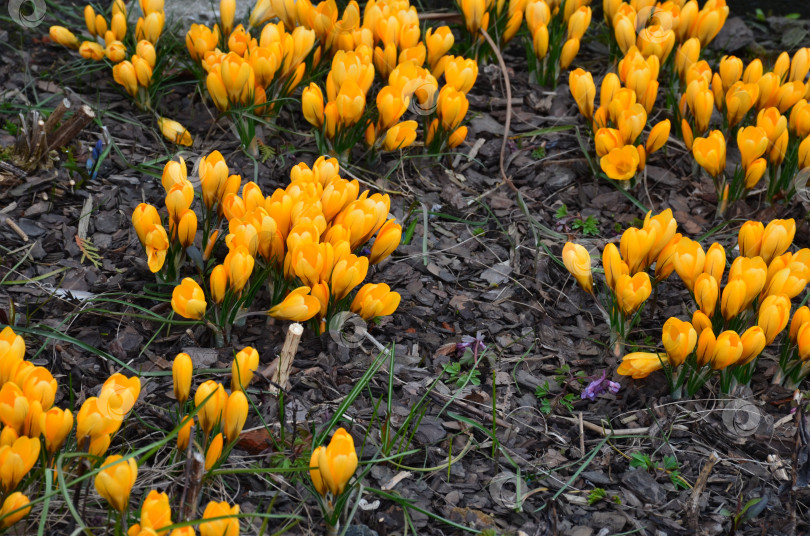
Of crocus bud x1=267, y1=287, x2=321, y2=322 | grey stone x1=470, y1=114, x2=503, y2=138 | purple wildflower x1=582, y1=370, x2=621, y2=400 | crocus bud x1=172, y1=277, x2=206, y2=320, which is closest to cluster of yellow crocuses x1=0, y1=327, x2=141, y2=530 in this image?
crocus bud x1=172, y1=277, x2=206, y2=320

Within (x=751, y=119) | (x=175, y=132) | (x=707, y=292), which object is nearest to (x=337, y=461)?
(x=707, y=292)

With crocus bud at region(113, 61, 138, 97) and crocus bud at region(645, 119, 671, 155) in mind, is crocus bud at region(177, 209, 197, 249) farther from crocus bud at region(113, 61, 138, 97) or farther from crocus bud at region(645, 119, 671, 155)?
crocus bud at region(645, 119, 671, 155)

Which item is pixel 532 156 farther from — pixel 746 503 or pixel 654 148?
pixel 746 503

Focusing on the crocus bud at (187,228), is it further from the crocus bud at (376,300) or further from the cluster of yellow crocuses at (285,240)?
the crocus bud at (376,300)

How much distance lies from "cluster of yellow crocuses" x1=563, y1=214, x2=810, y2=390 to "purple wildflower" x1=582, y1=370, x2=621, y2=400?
5cm

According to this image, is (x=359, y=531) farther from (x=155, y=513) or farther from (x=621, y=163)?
(x=621, y=163)

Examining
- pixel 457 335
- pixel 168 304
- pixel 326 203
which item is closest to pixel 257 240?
pixel 326 203

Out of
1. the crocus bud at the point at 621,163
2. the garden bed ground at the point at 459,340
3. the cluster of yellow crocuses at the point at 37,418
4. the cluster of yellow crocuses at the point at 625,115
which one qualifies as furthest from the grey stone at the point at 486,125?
the cluster of yellow crocuses at the point at 37,418

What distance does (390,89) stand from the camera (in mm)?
2562

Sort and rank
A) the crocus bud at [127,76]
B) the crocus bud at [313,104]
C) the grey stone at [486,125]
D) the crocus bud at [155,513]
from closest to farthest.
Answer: the crocus bud at [155,513] < the crocus bud at [313,104] < the crocus bud at [127,76] < the grey stone at [486,125]

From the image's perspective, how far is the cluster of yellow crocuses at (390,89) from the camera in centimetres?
256

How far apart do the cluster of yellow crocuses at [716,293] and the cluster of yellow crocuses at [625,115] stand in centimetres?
52

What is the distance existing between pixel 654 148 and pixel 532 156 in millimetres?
482

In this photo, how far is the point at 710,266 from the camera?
6.98 feet
